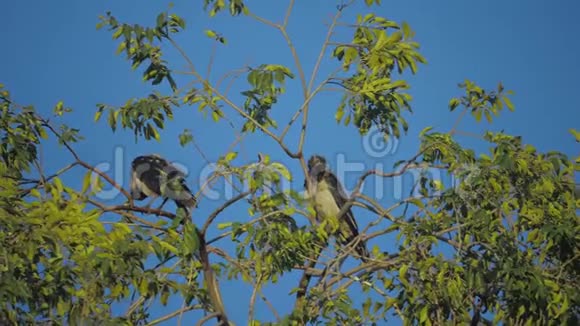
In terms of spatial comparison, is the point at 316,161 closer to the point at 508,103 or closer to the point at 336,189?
the point at 336,189

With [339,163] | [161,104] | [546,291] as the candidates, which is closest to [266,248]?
[161,104]

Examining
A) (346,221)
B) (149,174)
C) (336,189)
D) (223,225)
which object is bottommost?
(223,225)

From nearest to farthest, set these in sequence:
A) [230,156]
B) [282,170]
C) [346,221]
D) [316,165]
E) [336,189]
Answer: [282,170] < [230,156] < [346,221] < [336,189] < [316,165]

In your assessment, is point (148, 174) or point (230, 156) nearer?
point (230, 156)

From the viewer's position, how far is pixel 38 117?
7.33m

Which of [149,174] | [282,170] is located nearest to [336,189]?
[149,174]

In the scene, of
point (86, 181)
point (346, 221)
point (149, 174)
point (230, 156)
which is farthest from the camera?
point (149, 174)

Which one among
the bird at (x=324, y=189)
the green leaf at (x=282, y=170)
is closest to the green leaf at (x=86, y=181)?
the green leaf at (x=282, y=170)

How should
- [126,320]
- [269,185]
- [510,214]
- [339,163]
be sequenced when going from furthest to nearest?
[339,163], [510,214], [269,185], [126,320]

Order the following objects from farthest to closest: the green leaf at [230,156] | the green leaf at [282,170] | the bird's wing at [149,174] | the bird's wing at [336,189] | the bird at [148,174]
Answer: the bird's wing at [336,189], the bird's wing at [149,174], the bird at [148,174], the green leaf at [230,156], the green leaf at [282,170]

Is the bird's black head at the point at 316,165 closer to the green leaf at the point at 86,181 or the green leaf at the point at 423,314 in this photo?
the green leaf at the point at 423,314

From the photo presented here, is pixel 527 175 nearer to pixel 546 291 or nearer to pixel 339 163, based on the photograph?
pixel 546 291

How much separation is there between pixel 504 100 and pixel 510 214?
112cm

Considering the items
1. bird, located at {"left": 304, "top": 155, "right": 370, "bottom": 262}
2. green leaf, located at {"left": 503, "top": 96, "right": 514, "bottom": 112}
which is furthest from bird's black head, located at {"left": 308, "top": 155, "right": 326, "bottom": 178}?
green leaf, located at {"left": 503, "top": 96, "right": 514, "bottom": 112}
